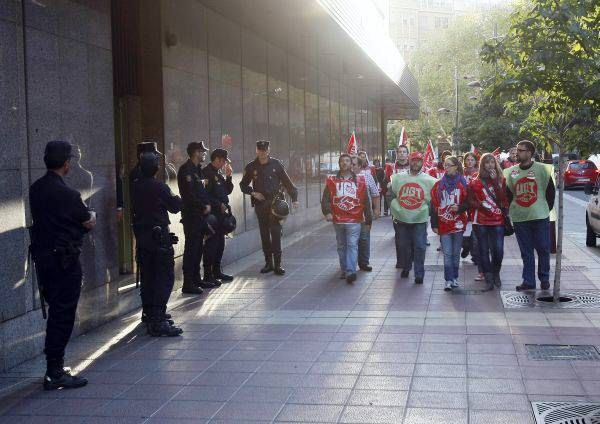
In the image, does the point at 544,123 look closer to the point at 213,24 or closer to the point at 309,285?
the point at 309,285

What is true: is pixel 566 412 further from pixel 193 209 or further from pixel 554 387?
pixel 193 209

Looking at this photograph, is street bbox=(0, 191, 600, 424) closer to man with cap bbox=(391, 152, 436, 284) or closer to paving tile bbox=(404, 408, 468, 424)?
paving tile bbox=(404, 408, 468, 424)

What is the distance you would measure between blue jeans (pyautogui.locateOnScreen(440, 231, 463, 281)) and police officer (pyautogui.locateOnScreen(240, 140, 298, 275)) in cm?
248

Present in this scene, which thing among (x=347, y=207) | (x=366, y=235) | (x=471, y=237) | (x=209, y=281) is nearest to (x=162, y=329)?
(x=209, y=281)

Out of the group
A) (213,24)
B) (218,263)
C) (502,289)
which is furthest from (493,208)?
(213,24)

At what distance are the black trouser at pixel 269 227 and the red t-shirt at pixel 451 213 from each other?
260cm

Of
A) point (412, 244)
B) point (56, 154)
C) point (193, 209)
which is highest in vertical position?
point (56, 154)

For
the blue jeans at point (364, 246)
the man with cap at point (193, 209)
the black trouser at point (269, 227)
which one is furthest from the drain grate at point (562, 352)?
the black trouser at point (269, 227)

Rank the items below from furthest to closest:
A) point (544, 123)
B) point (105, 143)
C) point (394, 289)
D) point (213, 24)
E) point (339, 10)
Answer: point (339, 10), point (213, 24), point (394, 289), point (544, 123), point (105, 143)

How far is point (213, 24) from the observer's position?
14602 mm

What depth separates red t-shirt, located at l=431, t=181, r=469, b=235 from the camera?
11.4 metres

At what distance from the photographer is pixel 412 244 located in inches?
486

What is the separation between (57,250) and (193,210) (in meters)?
4.50

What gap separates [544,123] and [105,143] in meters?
4.87
